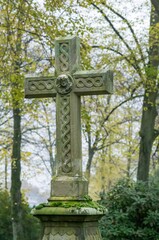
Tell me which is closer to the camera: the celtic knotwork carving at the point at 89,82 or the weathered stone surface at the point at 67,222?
the weathered stone surface at the point at 67,222

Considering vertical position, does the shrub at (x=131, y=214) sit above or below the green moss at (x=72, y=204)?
below

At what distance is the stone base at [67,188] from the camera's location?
21.9ft

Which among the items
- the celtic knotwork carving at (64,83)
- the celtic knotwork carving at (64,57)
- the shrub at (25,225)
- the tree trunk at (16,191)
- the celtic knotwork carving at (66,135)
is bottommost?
the shrub at (25,225)

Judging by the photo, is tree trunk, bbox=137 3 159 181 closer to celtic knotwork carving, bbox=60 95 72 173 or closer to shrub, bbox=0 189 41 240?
shrub, bbox=0 189 41 240

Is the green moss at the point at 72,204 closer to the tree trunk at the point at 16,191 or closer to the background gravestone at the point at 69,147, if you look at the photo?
the background gravestone at the point at 69,147

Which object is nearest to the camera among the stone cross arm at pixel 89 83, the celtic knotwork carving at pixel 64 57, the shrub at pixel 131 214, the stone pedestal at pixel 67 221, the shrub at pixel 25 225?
the stone pedestal at pixel 67 221

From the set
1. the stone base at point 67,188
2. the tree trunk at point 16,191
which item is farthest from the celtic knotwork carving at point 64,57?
the tree trunk at point 16,191

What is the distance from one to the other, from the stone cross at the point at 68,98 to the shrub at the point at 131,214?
14.1 ft

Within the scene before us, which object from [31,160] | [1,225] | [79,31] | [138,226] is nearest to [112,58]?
[79,31]

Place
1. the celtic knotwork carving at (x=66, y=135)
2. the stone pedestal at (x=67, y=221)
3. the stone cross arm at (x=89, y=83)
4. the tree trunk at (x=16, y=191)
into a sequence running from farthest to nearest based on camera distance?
the tree trunk at (x=16, y=191)
the stone cross arm at (x=89, y=83)
the celtic knotwork carving at (x=66, y=135)
the stone pedestal at (x=67, y=221)

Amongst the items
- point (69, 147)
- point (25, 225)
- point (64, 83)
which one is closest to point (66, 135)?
point (69, 147)

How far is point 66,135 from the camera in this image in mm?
6969

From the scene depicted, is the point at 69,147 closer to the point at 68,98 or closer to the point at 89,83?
the point at 68,98

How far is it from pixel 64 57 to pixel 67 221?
211 centimetres
